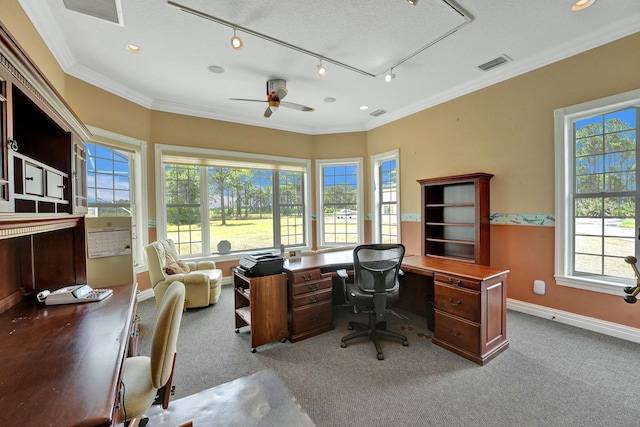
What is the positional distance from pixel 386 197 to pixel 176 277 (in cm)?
393

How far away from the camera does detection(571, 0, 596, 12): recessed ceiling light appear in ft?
7.32

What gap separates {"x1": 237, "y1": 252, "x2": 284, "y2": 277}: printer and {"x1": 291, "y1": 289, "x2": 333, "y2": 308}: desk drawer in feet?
1.16

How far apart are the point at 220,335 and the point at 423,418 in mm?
2138

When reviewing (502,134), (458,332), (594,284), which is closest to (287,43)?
(502,134)

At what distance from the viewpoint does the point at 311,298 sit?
2.80 m

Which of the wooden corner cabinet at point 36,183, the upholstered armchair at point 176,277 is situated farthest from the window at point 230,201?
the wooden corner cabinet at point 36,183

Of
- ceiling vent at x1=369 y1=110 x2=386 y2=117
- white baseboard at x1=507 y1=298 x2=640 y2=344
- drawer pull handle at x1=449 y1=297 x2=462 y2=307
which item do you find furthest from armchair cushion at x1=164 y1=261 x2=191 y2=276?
white baseboard at x1=507 y1=298 x2=640 y2=344

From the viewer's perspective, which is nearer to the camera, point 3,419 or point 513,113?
point 3,419

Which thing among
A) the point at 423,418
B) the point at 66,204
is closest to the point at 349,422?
the point at 423,418

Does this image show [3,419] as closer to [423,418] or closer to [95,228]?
[423,418]

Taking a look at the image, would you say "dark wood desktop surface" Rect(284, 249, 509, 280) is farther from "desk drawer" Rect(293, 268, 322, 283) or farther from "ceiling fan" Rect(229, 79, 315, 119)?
"ceiling fan" Rect(229, 79, 315, 119)

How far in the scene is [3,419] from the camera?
0.78 meters

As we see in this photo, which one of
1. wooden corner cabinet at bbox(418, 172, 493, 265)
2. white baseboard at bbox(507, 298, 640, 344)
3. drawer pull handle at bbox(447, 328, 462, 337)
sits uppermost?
wooden corner cabinet at bbox(418, 172, 493, 265)

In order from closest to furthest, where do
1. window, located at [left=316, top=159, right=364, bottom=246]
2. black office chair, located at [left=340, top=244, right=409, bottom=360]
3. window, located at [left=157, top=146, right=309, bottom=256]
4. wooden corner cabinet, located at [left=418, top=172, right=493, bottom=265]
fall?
black office chair, located at [left=340, top=244, right=409, bottom=360]
wooden corner cabinet, located at [left=418, top=172, right=493, bottom=265]
window, located at [left=157, top=146, right=309, bottom=256]
window, located at [left=316, top=159, right=364, bottom=246]
